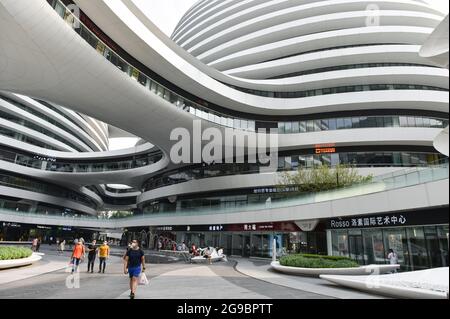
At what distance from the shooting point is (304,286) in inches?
505

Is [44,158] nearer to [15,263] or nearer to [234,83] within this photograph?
[234,83]

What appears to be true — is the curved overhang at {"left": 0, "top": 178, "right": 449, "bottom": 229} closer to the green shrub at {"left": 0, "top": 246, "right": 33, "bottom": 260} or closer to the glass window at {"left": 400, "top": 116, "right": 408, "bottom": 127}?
the green shrub at {"left": 0, "top": 246, "right": 33, "bottom": 260}

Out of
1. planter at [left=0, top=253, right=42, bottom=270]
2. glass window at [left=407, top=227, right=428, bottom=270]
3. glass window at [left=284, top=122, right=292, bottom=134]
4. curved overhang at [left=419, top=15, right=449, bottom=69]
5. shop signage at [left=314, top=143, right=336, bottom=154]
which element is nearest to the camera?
curved overhang at [left=419, top=15, right=449, bottom=69]

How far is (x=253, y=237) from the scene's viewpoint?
3606 cm

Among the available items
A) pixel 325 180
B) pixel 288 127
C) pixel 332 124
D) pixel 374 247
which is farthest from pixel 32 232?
pixel 374 247

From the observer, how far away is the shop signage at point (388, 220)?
15.4 m

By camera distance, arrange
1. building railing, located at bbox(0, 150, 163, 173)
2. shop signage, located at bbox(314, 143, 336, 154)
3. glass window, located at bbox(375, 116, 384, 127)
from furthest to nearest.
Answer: building railing, located at bbox(0, 150, 163, 173) < shop signage, located at bbox(314, 143, 336, 154) < glass window, located at bbox(375, 116, 384, 127)

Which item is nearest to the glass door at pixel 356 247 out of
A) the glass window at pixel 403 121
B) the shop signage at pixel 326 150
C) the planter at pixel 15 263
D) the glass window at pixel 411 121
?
the shop signage at pixel 326 150

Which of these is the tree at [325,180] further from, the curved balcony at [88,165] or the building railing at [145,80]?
the curved balcony at [88,165]

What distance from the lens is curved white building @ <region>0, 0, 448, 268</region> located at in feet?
68.2

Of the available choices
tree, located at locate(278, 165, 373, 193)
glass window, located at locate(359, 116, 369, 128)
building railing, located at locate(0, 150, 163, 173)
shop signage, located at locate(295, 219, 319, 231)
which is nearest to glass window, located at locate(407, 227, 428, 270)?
shop signage, located at locate(295, 219, 319, 231)

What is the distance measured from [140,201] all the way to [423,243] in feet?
164

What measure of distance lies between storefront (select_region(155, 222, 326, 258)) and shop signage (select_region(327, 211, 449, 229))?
2720 millimetres

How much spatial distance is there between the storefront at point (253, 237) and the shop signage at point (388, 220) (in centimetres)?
272
